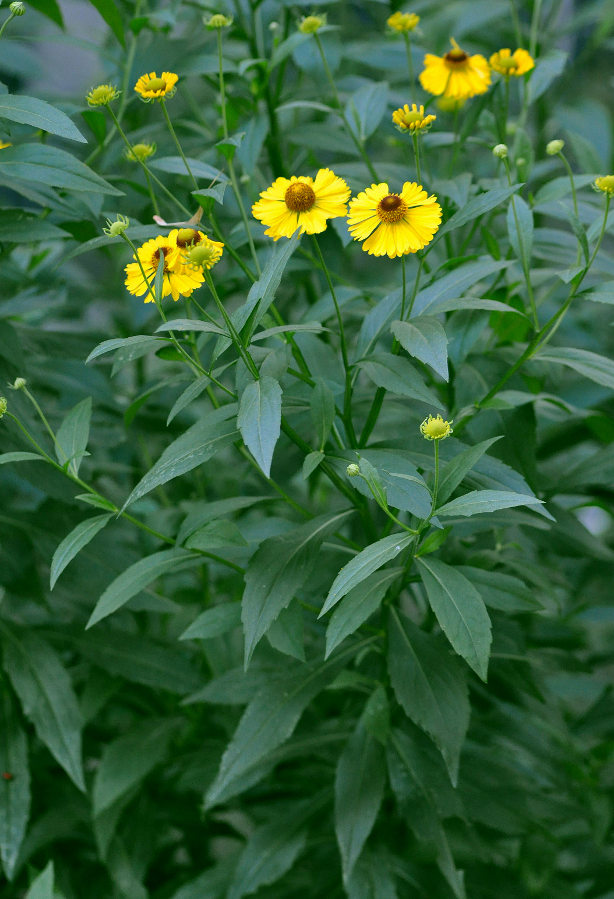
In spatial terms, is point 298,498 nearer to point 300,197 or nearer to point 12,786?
point 12,786

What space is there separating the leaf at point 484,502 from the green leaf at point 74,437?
0.84 feet

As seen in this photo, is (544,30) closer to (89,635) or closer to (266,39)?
(266,39)

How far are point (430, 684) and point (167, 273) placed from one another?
34 centimetres

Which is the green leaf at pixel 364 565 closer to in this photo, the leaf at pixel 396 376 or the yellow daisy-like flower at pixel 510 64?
the leaf at pixel 396 376

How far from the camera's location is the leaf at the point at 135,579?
25.0 inches

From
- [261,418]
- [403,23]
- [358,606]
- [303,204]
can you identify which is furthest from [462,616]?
[403,23]

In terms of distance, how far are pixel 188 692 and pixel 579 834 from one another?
0.49m

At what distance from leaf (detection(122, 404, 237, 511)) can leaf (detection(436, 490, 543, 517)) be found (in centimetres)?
14

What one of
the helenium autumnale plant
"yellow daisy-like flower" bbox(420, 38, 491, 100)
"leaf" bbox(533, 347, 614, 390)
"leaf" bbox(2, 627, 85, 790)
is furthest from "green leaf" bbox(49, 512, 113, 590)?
Result: "yellow daisy-like flower" bbox(420, 38, 491, 100)

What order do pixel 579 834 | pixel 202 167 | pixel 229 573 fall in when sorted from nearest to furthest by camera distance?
pixel 202 167 < pixel 229 573 < pixel 579 834

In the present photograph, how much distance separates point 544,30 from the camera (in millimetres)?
1324

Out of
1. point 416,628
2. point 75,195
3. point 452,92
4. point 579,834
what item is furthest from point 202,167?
point 579,834

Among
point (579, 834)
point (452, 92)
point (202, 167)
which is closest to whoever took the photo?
point (202, 167)

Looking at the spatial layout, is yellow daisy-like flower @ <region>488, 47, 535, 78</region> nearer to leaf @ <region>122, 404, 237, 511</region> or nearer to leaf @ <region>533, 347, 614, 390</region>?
leaf @ <region>533, 347, 614, 390</region>
